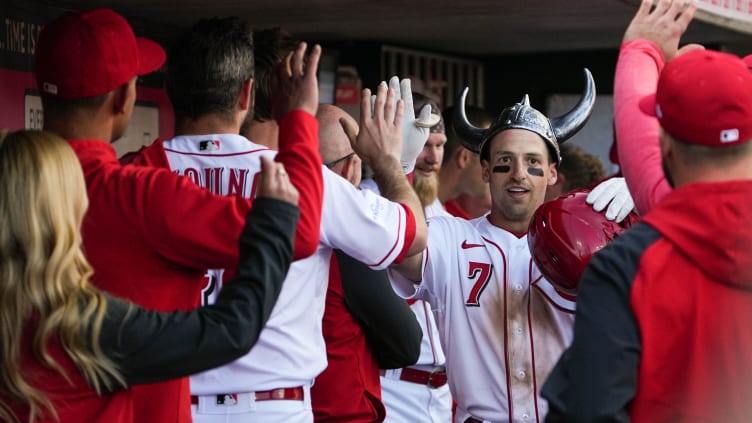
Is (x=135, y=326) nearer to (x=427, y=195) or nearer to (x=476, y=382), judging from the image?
(x=476, y=382)

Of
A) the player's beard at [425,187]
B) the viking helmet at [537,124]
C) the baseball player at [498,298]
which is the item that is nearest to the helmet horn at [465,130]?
the viking helmet at [537,124]

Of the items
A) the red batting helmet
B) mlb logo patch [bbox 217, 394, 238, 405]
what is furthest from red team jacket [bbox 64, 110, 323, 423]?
the red batting helmet

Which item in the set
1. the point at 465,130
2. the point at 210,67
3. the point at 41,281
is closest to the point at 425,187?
the point at 465,130

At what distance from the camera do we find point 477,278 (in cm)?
372

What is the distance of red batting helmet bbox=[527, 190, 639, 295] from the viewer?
323 cm

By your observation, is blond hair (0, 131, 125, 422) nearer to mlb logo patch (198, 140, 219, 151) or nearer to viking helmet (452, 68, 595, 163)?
mlb logo patch (198, 140, 219, 151)

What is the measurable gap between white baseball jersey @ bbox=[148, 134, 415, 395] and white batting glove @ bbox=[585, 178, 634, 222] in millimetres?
708

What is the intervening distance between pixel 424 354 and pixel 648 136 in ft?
7.22

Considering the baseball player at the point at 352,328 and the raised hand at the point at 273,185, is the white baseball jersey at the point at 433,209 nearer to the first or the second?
the baseball player at the point at 352,328

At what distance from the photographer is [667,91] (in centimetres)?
219

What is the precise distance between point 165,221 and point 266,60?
1021 mm

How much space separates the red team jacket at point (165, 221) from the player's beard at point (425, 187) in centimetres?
277

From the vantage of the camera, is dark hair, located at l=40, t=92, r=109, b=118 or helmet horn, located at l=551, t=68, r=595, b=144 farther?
helmet horn, located at l=551, t=68, r=595, b=144

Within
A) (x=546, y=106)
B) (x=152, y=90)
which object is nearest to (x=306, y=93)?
(x=152, y=90)
